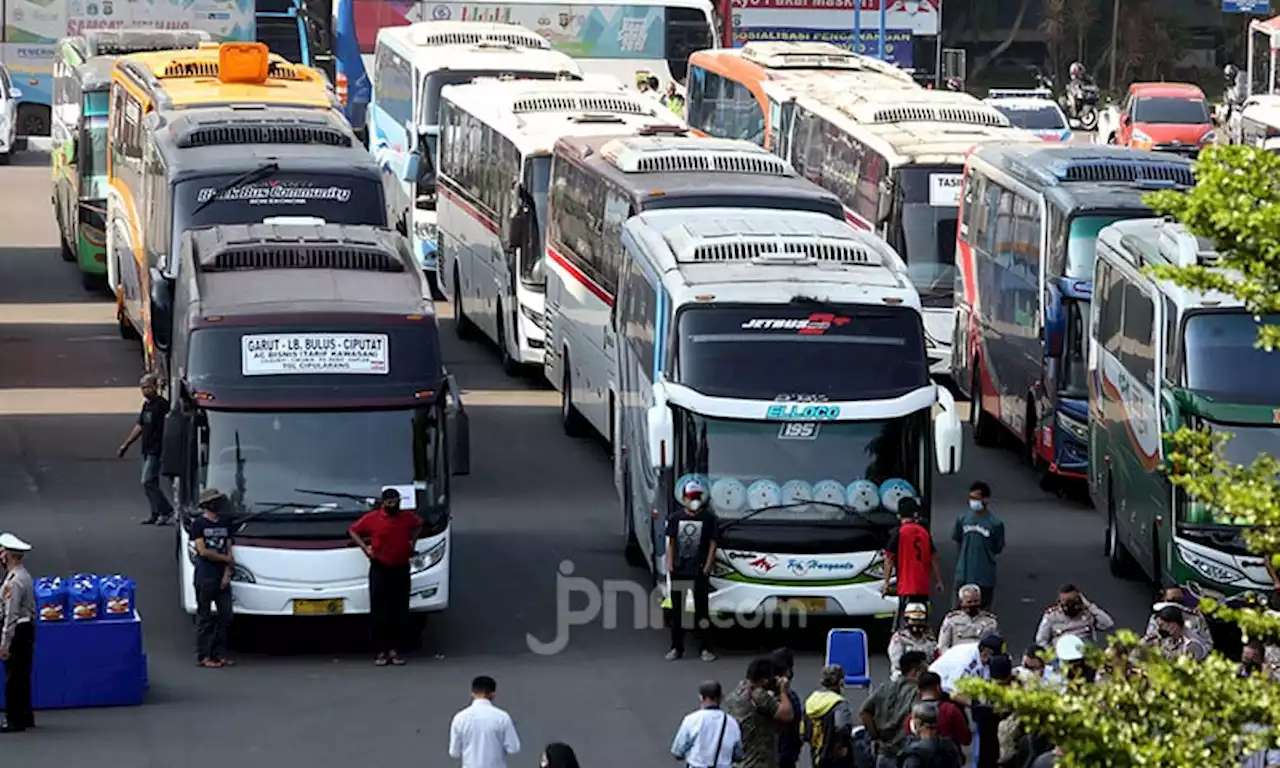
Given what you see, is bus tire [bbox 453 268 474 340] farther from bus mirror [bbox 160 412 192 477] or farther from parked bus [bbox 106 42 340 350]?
bus mirror [bbox 160 412 192 477]

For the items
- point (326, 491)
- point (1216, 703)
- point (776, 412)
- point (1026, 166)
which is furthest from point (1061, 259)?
point (1216, 703)

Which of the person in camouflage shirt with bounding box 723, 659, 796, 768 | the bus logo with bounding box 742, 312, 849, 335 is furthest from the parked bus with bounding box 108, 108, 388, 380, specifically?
the person in camouflage shirt with bounding box 723, 659, 796, 768

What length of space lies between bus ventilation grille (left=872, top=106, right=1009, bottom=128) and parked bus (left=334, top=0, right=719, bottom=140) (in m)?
18.8

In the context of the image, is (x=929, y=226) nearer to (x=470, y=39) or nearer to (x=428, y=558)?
(x=470, y=39)

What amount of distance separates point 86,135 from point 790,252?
1731 centimetres

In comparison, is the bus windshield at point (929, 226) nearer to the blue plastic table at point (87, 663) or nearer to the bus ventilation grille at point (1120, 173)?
the bus ventilation grille at point (1120, 173)

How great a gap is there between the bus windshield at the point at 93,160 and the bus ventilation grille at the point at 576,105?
6422mm

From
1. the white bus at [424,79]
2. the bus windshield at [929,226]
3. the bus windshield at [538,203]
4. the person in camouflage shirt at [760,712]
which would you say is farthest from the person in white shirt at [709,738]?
the white bus at [424,79]

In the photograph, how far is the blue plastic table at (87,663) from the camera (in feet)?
64.2

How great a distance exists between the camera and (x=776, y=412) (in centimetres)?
2136

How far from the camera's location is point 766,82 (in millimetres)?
40281

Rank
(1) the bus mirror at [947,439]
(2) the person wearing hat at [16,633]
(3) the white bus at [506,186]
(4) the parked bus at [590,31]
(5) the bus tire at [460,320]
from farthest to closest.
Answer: (4) the parked bus at [590,31]
(5) the bus tire at [460,320]
(3) the white bus at [506,186]
(1) the bus mirror at [947,439]
(2) the person wearing hat at [16,633]

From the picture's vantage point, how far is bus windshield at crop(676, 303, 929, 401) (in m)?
21.6

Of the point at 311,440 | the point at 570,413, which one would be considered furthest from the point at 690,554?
the point at 570,413
